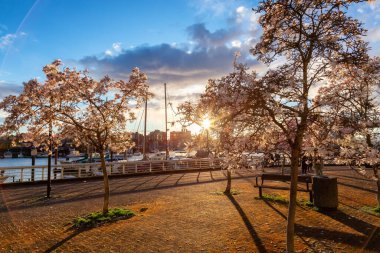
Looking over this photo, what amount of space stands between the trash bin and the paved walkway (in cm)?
41

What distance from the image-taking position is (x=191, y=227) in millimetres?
8828

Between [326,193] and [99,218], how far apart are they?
27.2 ft

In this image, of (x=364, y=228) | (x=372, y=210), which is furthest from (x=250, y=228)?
(x=372, y=210)

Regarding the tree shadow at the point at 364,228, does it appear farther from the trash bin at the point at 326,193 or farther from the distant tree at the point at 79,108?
the distant tree at the point at 79,108

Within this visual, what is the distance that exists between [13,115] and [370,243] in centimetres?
1109

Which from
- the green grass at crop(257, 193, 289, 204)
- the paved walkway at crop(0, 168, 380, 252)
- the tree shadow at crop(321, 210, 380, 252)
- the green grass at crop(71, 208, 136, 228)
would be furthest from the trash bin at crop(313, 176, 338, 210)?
the green grass at crop(71, 208, 136, 228)

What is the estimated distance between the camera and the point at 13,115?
30.7ft

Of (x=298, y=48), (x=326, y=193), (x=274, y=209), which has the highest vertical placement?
(x=298, y=48)

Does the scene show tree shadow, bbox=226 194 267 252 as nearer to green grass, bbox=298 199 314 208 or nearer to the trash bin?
green grass, bbox=298 199 314 208

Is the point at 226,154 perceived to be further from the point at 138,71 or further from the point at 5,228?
the point at 5,228

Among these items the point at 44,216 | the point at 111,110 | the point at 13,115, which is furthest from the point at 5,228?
the point at 111,110

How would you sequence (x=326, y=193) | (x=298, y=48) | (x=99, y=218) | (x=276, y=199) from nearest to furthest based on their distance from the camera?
(x=298, y=48)
(x=99, y=218)
(x=326, y=193)
(x=276, y=199)

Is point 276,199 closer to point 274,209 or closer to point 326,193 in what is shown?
point 274,209

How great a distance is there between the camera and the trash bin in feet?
34.1
